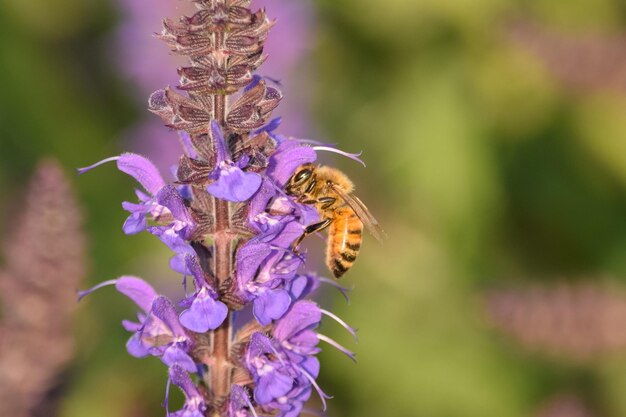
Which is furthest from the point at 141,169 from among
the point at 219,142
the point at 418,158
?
the point at 418,158

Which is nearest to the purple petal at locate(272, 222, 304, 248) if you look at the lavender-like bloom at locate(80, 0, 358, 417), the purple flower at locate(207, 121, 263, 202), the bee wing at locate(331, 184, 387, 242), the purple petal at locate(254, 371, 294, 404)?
the lavender-like bloom at locate(80, 0, 358, 417)

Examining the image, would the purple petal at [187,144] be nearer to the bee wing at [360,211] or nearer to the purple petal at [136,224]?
the purple petal at [136,224]

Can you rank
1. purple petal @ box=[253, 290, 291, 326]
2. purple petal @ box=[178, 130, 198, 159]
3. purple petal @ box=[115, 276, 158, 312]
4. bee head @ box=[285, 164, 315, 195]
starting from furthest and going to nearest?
bee head @ box=[285, 164, 315, 195]
purple petal @ box=[115, 276, 158, 312]
purple petal @ box=[178, 130, 198, 159]
purple petal @ box=[253, 290, 291, 326]

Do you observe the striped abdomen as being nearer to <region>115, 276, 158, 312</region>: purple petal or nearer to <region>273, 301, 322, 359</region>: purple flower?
<region>273, 301, 322, 359</region>: purple flower

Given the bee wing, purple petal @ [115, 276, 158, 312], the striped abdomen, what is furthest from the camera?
the striped abdomen

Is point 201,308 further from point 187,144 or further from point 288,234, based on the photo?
point 187,144
